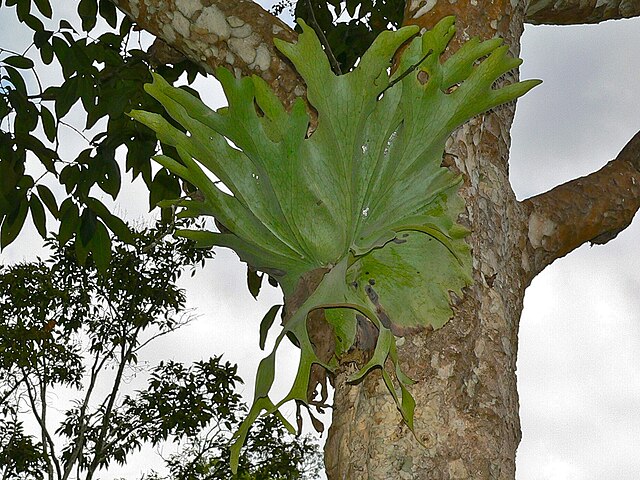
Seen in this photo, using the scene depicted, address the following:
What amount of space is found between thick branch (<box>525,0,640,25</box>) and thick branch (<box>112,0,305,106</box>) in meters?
0.55

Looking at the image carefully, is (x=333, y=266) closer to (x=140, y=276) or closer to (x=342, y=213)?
(x=342, y=213)

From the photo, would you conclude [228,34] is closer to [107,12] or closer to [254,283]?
[254,283]

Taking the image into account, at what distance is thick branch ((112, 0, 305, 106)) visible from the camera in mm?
1244

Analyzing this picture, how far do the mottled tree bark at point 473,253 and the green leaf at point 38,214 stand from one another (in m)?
0.59

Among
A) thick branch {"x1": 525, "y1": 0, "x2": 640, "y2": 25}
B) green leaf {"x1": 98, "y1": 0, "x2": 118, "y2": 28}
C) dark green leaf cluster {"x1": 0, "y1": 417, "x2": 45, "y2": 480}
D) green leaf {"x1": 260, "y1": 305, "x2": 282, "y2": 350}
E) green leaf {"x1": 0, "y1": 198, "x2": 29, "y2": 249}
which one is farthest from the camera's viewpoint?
dark green leaf cluster {"x1": 0, "y1": 417, "x2": 45, "y2": 480}

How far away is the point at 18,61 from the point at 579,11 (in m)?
1.30

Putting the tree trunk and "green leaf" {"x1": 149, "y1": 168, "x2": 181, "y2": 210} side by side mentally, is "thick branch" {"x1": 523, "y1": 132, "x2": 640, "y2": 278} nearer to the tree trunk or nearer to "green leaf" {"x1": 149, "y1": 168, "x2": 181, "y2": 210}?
the tree trunk

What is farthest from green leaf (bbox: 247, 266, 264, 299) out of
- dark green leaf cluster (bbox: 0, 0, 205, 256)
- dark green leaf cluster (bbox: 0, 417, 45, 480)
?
dark green leaf cluster (bbox: 0, 417, 45, 480)

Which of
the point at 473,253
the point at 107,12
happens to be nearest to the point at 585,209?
the point at 473,253

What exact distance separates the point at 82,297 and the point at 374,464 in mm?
4715

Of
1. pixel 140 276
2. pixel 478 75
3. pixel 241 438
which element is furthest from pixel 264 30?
pixel 140 276

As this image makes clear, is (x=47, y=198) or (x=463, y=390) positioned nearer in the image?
(x=463, y=390)

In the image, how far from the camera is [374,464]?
0.85 m

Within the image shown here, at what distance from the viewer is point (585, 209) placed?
1292mm
